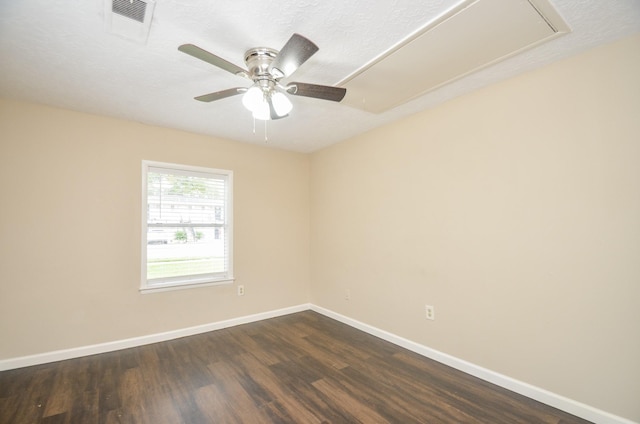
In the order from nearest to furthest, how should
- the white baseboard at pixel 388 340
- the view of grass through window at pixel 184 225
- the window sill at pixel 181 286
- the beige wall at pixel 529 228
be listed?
the beige wall at pixel 529 228
the white baseboard at pixel 388 340
the window sill at pixel 181 286
the view of grass through window at pixel 184 225

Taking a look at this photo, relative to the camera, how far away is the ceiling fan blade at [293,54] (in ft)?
4.61

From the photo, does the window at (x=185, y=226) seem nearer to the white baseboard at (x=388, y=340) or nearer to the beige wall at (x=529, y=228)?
the white baseboard at (x=388, y=340)

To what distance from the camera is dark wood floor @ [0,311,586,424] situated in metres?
1.92

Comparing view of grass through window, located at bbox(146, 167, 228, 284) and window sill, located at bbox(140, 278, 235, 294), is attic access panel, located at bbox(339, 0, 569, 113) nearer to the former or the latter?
view of grass through window, located at bbox(146, 167, 228, 284)

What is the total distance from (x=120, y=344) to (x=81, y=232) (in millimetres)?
1235

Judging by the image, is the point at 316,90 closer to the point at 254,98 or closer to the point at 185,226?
the point at 254,98

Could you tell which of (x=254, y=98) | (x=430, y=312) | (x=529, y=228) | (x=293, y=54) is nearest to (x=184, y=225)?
(x=254, y=98)

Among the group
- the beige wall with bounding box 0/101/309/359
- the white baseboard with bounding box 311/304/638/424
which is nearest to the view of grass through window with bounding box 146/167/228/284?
the beige wall with bounding box 0/101/309/359

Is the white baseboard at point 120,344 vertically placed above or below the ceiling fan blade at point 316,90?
below

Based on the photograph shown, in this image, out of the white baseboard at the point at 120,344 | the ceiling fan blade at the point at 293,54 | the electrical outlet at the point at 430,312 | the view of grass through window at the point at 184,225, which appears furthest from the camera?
the view of grass through window at the point at 184,225

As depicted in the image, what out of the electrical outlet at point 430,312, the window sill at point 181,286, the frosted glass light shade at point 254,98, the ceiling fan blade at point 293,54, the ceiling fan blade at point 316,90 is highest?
the ceiling fan blade at point 293,54

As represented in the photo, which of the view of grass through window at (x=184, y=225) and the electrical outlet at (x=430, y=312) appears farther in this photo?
the view of grass through window at (x=184, y=225)

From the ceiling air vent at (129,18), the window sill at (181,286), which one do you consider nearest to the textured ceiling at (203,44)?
the ceiling air vent at (129,18)

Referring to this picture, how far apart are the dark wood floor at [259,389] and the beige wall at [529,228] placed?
1.14 feet
